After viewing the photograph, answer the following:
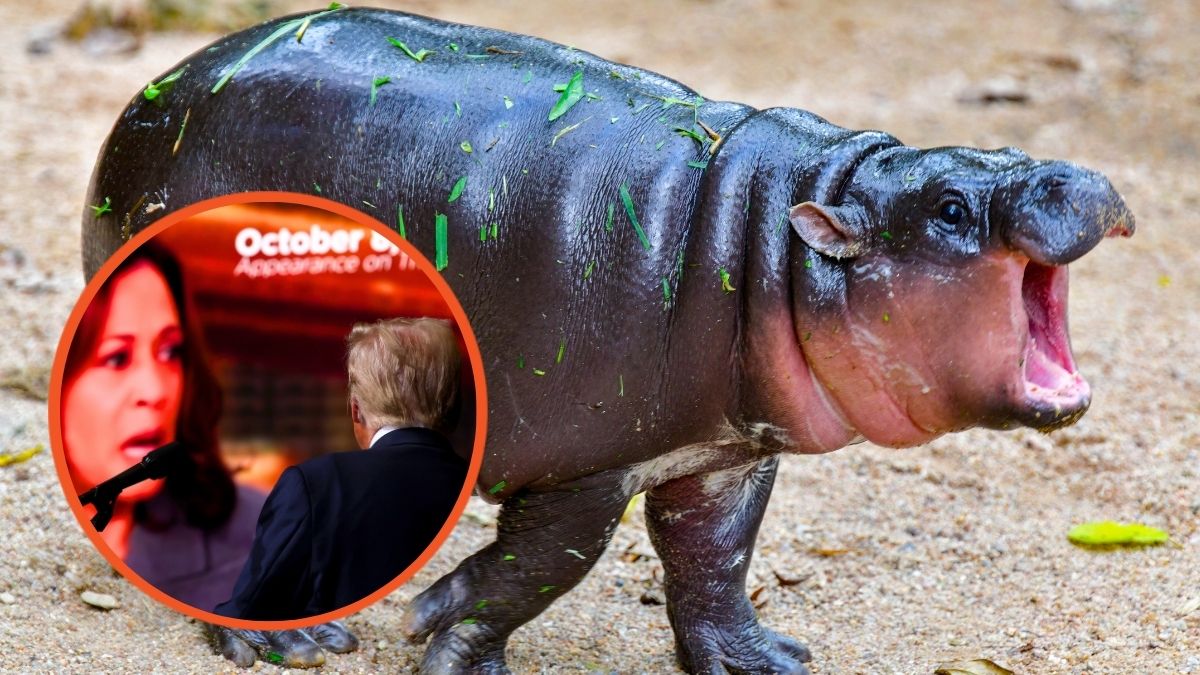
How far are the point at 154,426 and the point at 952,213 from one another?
1.60 m

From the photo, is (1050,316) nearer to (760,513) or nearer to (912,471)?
(760,513)

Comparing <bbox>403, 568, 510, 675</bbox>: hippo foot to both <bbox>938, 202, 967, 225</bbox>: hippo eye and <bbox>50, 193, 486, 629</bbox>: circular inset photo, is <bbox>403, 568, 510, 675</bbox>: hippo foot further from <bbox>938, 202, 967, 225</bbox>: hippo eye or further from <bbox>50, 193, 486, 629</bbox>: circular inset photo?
<bbox>938, 202, 967, 225</bbox>: hippo eye

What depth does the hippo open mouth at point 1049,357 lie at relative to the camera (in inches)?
103

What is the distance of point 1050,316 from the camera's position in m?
2.70

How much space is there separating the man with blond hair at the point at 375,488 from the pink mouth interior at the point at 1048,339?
1.10 metres

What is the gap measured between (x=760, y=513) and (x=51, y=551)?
6.01 feet

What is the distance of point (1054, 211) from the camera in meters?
2.49

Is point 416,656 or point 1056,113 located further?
point 1056,113

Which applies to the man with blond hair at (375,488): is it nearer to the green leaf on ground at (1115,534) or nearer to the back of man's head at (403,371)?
the back of man's head at (403,371)

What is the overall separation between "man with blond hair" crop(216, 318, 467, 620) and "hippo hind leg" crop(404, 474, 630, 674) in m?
0.28

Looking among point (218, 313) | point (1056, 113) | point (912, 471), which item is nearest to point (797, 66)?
point (1056, 113)

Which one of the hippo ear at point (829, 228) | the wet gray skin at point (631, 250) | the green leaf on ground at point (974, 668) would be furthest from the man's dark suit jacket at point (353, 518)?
the green leaf on ground at point (974, 668)

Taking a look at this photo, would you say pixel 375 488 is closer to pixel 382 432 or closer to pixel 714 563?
pixel 382 432

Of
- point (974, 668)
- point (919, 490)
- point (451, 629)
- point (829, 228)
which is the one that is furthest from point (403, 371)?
point (919, 490)
